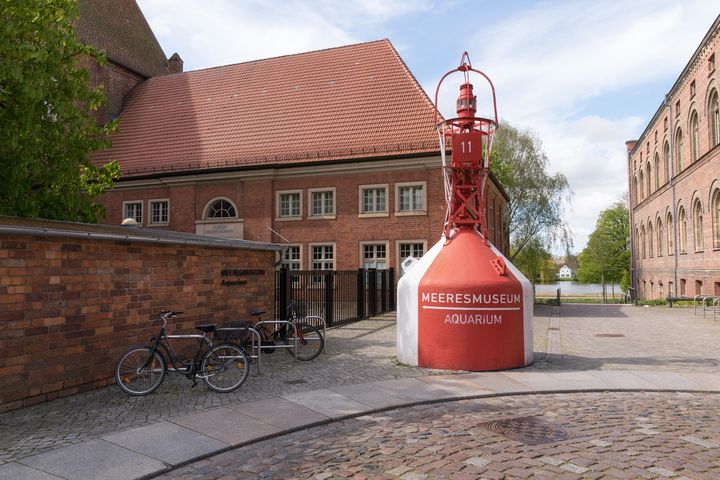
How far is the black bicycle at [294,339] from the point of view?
11156 millimetres

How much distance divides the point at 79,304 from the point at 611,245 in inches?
2909

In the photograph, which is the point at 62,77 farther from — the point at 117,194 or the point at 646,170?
the point at 646,170

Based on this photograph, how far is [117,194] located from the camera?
3169 centimetres

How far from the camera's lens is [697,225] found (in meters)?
31.7

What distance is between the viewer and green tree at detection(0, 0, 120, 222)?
1099cm

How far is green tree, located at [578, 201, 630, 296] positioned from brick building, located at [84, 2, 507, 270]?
41.8 meters

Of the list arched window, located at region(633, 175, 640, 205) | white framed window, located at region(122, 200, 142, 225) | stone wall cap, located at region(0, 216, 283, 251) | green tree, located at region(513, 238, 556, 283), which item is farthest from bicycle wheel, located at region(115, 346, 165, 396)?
arched window, located at region(633, 175, 640, 205)

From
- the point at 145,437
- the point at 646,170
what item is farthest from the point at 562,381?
the point at 646,170

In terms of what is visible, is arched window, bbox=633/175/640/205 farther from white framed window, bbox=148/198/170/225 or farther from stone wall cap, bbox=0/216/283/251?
stone wall cap, bbox=0/216/283/251

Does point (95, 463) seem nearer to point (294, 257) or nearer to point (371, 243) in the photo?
point (371, 243)

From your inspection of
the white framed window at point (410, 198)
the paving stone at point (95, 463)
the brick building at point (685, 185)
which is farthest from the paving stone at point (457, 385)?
the brick building at point (685, 185)

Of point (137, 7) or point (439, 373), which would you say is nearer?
point (439, 373)

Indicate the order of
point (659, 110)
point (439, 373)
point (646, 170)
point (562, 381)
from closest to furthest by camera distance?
point (562, 381)
point (439, 373)
point (659, 110)
point (646, 170)

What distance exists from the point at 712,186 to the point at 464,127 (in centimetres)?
2276
